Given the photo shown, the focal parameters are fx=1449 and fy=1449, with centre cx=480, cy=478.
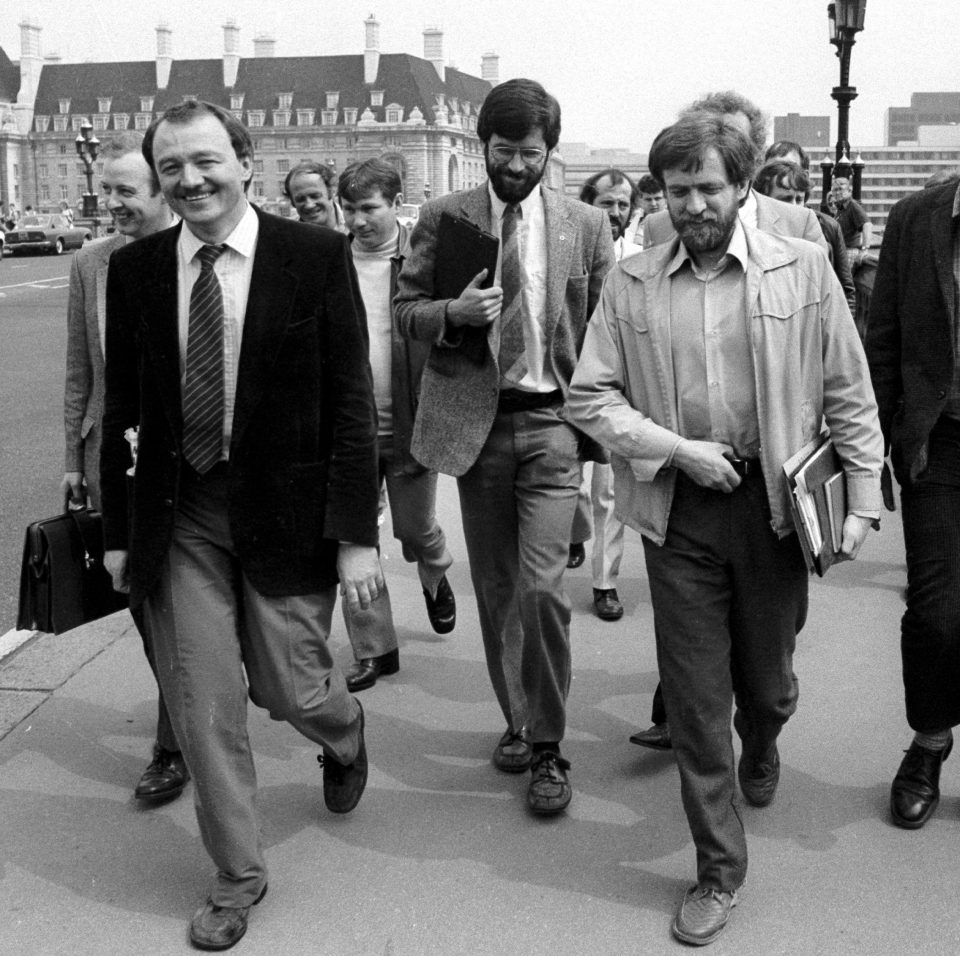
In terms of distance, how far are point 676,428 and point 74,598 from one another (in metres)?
1.83

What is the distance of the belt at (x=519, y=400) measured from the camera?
14.3 ft

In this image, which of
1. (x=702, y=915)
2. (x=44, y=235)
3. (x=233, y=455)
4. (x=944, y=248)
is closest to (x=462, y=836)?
(x=702, y=915)

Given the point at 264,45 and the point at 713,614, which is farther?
the point at 264,45

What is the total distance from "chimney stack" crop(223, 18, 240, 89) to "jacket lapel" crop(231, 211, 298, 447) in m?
146

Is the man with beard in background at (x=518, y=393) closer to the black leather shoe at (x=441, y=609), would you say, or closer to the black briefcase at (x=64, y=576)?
the black briefcase at (x=64, y=576)

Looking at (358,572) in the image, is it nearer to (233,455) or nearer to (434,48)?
(233,455)

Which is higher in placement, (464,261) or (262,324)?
(464,261)

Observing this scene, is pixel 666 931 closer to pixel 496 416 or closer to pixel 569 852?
pixel 569 852

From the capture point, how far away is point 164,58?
14400 cm

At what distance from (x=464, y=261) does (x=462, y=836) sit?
5.48 ft

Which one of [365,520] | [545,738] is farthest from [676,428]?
[545,738]

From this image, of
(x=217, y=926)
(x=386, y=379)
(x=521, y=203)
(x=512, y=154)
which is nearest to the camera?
(x=217, y=926)

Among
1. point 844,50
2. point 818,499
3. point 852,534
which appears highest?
point 844,50

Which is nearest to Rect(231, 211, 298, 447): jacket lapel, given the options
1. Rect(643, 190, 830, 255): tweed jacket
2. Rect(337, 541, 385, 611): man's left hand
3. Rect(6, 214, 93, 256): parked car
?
Rect(337, 541, 385, 611): man's left hand
